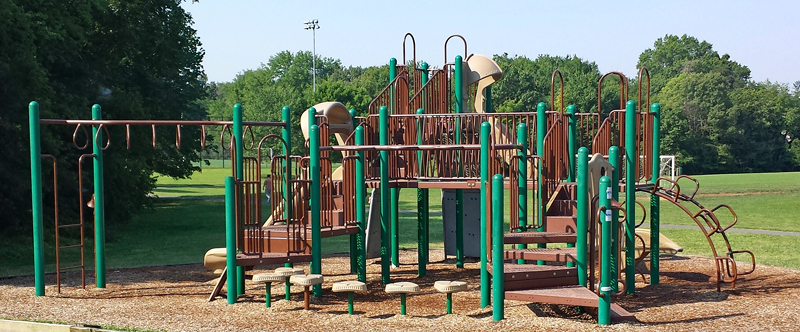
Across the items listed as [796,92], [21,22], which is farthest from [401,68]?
[796,92]

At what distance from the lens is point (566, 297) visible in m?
9.73

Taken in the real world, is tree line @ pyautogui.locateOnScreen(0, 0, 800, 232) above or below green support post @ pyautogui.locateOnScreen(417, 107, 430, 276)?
above

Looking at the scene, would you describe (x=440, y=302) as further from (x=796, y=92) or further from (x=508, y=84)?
(x=796, y=92)

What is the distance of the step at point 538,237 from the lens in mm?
10992

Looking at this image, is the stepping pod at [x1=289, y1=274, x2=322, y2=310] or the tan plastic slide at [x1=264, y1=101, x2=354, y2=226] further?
the tan plastic slide at [x1=264, y1=101, x2=354, y2=226]

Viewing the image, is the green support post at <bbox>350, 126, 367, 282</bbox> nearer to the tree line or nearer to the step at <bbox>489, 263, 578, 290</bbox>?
the step at <bbox>489, 263, 578, 290</bbox>

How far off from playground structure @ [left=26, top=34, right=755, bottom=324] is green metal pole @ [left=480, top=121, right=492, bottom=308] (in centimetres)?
1

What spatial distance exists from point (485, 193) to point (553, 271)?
125 cm

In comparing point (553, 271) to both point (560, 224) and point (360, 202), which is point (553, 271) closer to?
point (560, 224)

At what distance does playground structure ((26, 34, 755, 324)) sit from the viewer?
10109mm

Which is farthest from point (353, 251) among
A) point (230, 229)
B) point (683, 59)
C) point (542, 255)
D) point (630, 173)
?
point (683, 59)

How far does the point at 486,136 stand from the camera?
10102mm

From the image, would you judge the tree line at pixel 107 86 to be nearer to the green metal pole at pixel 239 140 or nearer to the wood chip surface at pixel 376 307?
the wood chip surface at pixel 376 307

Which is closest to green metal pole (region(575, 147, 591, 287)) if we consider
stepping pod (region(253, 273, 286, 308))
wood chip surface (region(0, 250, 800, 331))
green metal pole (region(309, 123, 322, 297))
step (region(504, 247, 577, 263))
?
step (region(504, 247, 577, 263))
